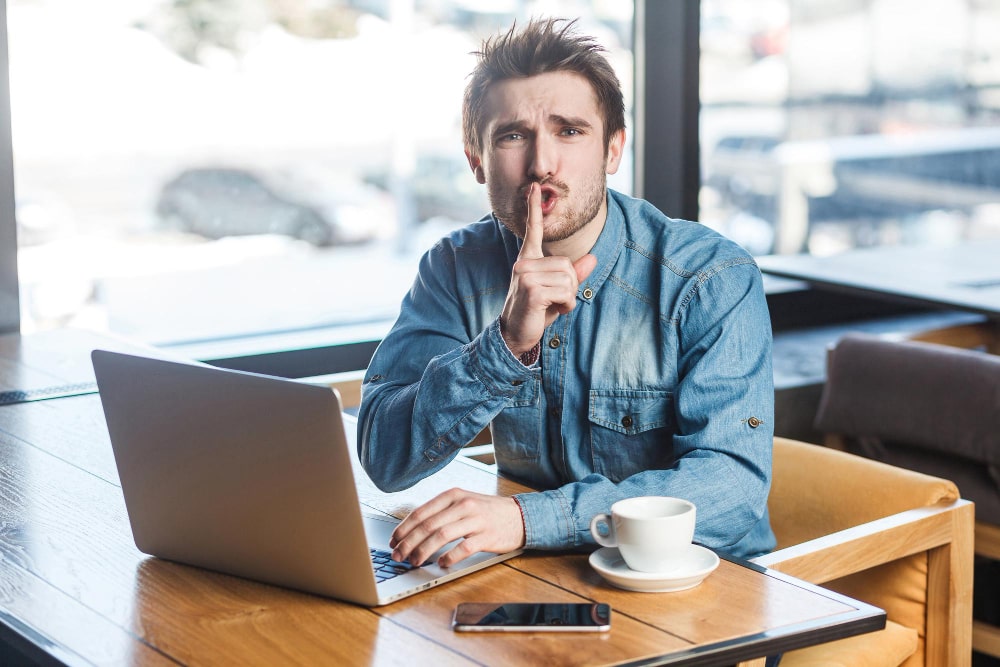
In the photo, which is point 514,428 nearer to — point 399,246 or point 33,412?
point 33,412

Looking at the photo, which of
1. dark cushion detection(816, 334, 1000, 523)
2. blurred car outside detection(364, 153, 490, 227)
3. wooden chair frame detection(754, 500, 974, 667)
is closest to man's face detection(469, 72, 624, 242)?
wooden chair frame detection(754, 500, 974, 667)

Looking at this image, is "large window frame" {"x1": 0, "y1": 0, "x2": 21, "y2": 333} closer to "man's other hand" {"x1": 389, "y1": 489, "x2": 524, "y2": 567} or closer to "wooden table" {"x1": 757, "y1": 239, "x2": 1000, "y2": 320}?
"man's other hand" {"x1": 389, "y1": 489, "x2": 524, "y2": 567}

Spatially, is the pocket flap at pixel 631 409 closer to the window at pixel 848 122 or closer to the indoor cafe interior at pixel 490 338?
the indoor cafe interior at pixel 490 338

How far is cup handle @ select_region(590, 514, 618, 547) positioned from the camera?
4.36ft

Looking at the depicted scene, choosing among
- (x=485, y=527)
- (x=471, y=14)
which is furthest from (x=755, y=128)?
(x=485, y=527)

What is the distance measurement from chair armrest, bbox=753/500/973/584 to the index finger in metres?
0.49

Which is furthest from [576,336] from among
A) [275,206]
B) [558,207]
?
[275,206]

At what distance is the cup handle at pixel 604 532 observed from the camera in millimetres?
1330

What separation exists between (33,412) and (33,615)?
0.87 m

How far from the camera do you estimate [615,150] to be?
6.19 ft

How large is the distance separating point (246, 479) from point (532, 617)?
33 cm

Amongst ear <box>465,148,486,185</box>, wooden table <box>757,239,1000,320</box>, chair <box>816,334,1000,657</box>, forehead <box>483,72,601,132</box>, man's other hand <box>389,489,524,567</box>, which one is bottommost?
chair <box>816,334,1000,657</box>

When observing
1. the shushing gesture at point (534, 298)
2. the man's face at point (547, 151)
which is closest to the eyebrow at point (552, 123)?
the man's face at point (547, 151)

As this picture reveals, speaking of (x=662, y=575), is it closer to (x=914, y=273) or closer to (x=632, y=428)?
(x=632, y=428)
